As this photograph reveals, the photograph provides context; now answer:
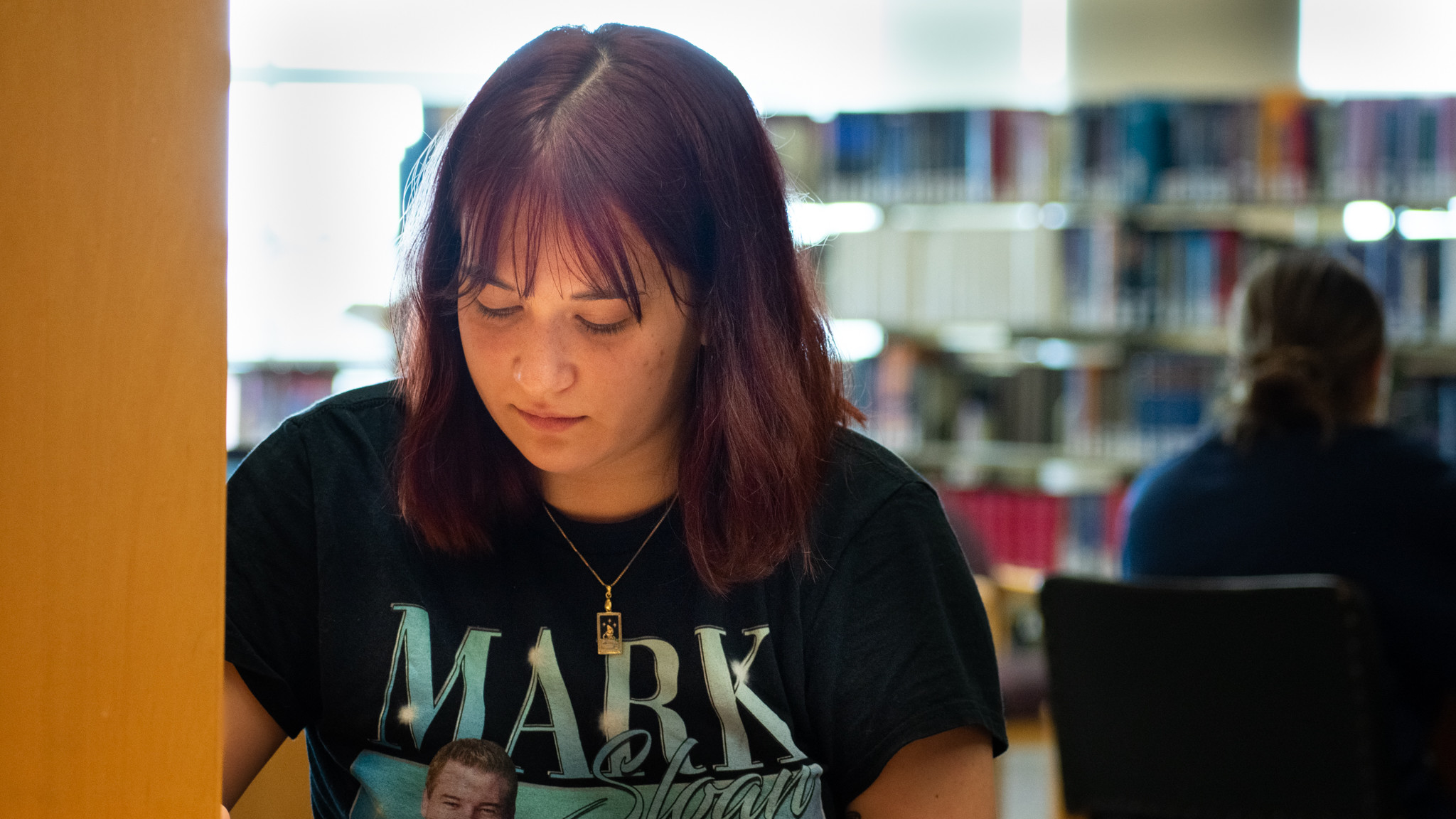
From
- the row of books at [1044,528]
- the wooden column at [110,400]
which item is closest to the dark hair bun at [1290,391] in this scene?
the row of books at [1044,528]

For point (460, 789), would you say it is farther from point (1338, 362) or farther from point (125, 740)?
point (1338, 362)

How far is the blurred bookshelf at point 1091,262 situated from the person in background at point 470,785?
102 inches

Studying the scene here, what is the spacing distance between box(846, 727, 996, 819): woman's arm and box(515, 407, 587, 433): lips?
0.31 meters

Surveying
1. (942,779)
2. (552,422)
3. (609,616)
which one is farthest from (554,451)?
(942,779)

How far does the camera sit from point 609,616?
84 centimetres

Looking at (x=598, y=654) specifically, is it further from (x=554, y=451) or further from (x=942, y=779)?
(x=942, y=779)

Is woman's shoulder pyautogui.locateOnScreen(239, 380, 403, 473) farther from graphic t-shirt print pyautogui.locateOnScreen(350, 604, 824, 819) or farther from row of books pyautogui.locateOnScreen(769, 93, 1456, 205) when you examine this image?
row of books pyautogui.locateOnScreen(769, 93, 1456, 205)

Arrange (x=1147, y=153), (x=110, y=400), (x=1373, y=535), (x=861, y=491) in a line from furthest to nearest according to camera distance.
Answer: (x=1147, y=153) < (x=1373, y=535) < (x=861, y=491) < (x=110, y=400)

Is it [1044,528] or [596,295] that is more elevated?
[596,295]

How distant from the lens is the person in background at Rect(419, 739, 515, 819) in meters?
0.79

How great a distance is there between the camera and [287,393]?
12.8ft

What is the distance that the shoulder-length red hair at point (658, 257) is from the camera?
774 millimetres

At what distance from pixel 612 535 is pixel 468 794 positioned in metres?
0.20

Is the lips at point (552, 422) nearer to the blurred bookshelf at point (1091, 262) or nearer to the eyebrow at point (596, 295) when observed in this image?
the eyebrow at point (596, 295)
